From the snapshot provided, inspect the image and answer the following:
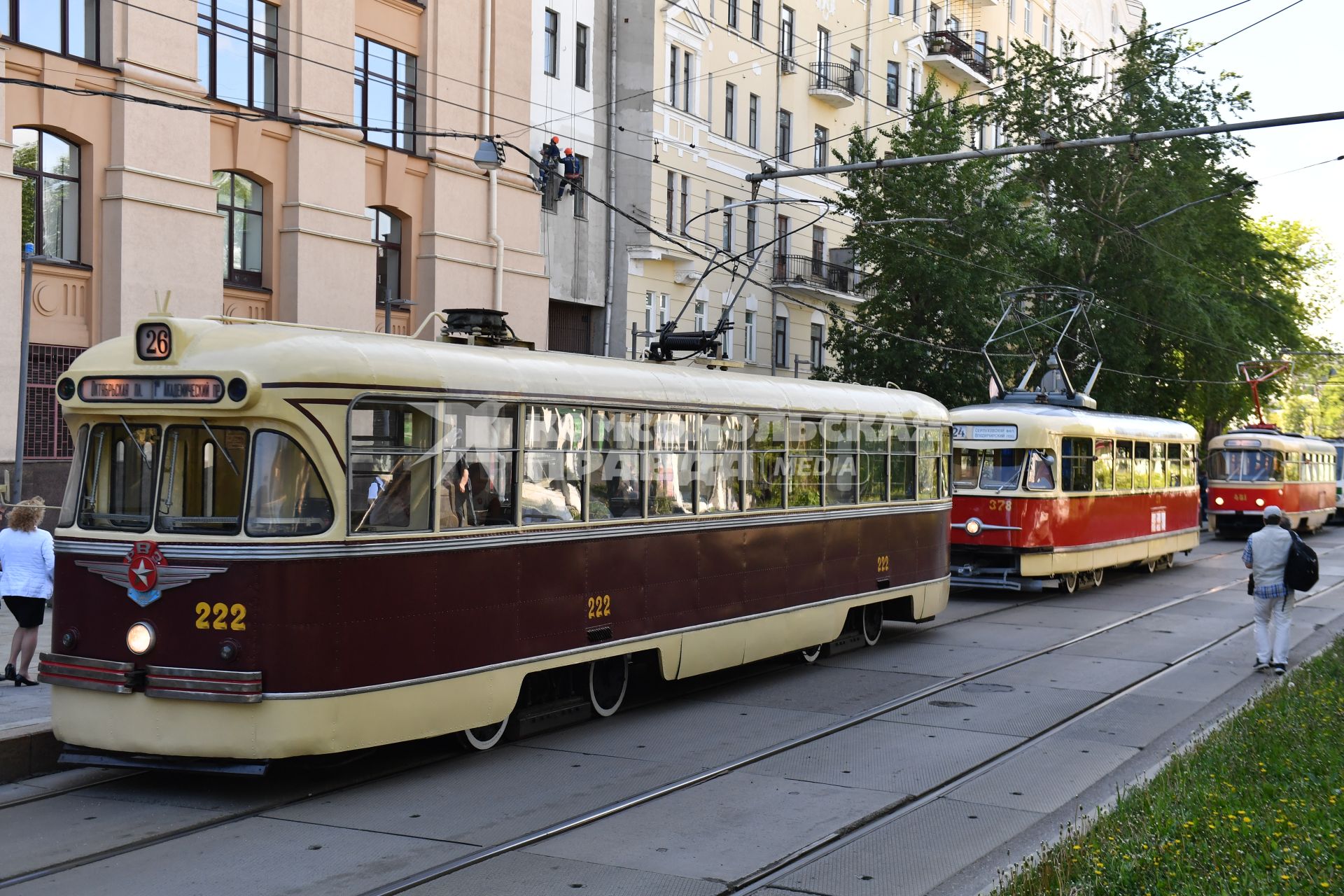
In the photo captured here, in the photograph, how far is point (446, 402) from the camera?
979cm

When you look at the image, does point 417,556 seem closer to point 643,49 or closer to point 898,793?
point 898,793

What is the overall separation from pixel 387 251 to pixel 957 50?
1119 inches

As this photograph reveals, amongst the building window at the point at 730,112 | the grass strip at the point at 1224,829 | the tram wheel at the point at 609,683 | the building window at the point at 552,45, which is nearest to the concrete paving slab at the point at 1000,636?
the tram wheel at the point at 609,683

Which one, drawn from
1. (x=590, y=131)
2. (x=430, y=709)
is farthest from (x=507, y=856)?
(x=590, y=131)

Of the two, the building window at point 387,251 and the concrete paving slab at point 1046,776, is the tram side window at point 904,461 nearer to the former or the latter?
the concrete paving slab at point 1046,776

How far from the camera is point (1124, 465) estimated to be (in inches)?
993

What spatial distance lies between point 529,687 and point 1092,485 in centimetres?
1471

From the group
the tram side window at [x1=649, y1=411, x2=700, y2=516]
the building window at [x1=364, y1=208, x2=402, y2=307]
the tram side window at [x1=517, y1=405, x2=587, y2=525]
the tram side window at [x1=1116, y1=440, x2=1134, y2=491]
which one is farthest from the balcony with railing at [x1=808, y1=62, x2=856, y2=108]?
the tram side window at [x1=517, y1=405, x2=587, y2=525]

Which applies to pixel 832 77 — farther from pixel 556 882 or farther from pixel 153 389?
pixel 556 882

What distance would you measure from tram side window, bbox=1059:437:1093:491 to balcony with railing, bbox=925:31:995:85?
27.0 metres

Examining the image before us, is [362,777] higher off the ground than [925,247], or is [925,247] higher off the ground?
[925,247]

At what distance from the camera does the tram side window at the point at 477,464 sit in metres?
9.78

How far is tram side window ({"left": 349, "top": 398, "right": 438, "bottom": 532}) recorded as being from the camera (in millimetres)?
9203

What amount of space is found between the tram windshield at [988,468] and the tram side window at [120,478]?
15005 millimetres
